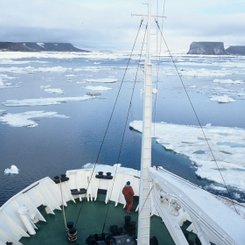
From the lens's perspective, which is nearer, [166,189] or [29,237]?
[166,189]

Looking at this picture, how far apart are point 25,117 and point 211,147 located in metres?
7.58

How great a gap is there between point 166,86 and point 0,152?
53.4 feet

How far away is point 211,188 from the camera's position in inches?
332

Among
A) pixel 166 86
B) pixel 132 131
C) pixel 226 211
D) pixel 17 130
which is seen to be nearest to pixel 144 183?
pixel 226 211

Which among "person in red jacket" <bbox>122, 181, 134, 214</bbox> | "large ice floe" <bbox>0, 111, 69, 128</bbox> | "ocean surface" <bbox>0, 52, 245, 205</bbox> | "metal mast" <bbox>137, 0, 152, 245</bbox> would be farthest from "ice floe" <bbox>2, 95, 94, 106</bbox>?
→ "metal mast" <bbox>137, 0, 152, 245</bbox>

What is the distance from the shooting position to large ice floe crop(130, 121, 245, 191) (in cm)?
900

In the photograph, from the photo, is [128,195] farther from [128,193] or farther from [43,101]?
[43,101]

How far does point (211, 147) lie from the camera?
10.9m

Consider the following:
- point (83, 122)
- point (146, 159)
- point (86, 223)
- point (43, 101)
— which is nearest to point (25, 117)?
point (83, 122)

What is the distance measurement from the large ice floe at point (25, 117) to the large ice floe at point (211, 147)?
368 cm

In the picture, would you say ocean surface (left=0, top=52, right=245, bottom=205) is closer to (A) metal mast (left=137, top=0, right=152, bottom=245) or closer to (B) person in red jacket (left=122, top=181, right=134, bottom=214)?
(A) metal mast (left=137, top=0, right=152, bottom=245)

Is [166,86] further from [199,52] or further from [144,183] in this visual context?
[199,52]

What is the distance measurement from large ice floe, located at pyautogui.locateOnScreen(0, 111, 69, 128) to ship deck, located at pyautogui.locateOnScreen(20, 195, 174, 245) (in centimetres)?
807

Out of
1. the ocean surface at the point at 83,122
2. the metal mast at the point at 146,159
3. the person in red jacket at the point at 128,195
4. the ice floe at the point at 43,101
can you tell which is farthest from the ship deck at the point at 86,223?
the ice floe at the point at 43,101
